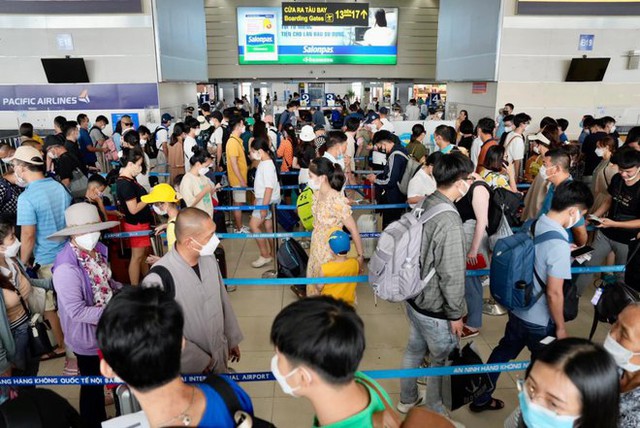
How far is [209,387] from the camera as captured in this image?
1600 millimetres

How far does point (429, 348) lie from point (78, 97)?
436 inches

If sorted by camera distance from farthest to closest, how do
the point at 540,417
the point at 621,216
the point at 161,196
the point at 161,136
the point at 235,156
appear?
1. the point at 161,136
2. the point at 235,156
3. the point at 621,216
4. the point at 161,196
5. the point at 540,417

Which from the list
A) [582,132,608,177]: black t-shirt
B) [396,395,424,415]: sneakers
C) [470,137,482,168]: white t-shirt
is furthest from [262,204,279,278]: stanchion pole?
[582,132,608,177]: black t-shirt

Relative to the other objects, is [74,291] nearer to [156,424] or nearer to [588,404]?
[156,424]

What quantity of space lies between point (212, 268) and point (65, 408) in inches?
36.9

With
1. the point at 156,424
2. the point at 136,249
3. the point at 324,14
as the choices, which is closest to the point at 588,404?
the point at 156,424

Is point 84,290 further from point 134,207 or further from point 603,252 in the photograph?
point 603,252

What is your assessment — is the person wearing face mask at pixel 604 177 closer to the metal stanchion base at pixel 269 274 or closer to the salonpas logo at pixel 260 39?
the metal stanchion base at pixel 269 274

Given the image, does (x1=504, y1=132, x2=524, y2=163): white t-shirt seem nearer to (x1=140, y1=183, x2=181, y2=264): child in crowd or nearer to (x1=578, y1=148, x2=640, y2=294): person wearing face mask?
(x1=578, y1=148, x2=640, y2=294): person wearing face mask

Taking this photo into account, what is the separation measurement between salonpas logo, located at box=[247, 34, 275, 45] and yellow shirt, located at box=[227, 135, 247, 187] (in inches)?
511

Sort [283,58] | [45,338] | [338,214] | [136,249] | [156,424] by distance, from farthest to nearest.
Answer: [283,58], [136,249], [338,214], [45,338], [156,424]

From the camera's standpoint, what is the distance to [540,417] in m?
1.61

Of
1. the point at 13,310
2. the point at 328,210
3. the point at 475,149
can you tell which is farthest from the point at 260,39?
the point at 13,310

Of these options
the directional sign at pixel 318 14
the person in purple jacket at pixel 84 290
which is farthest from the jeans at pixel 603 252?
the directional sign at pixel 318 14
